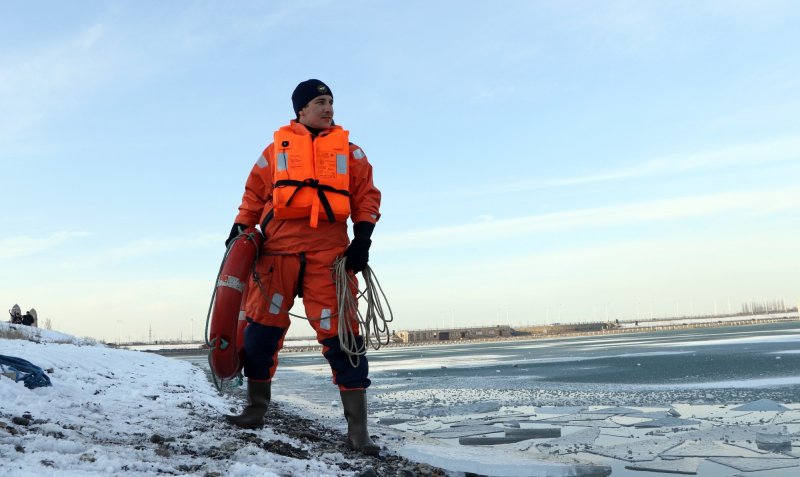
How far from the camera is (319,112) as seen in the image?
12.8 ft

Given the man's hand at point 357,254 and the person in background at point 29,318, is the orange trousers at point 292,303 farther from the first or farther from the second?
the person in background at point 29,318

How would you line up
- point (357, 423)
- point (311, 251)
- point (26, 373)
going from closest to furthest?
1. point (357, 423)
2. point (311, 251)
3. point (26, 373)

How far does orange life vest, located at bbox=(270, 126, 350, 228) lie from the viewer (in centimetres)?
359

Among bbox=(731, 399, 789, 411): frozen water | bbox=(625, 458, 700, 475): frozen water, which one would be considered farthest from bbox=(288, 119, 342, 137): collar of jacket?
bbox=(731, 399, 789, 411): frozen water

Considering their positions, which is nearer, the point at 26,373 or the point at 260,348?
the point at 260,348

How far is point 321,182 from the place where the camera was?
362cm

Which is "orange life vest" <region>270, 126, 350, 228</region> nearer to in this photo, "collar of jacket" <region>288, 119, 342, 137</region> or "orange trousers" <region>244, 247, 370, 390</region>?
"collar of jacket" <region>288, 119, 342, 137</region>

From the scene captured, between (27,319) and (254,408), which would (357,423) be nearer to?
(254,408)

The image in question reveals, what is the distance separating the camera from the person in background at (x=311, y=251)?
360 centimetres

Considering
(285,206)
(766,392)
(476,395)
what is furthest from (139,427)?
(766,392)

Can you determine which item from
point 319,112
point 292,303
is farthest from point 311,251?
point 319,112

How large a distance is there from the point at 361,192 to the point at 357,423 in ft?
4.58

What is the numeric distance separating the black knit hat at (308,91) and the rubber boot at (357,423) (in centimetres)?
185

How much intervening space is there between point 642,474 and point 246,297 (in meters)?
2.43
